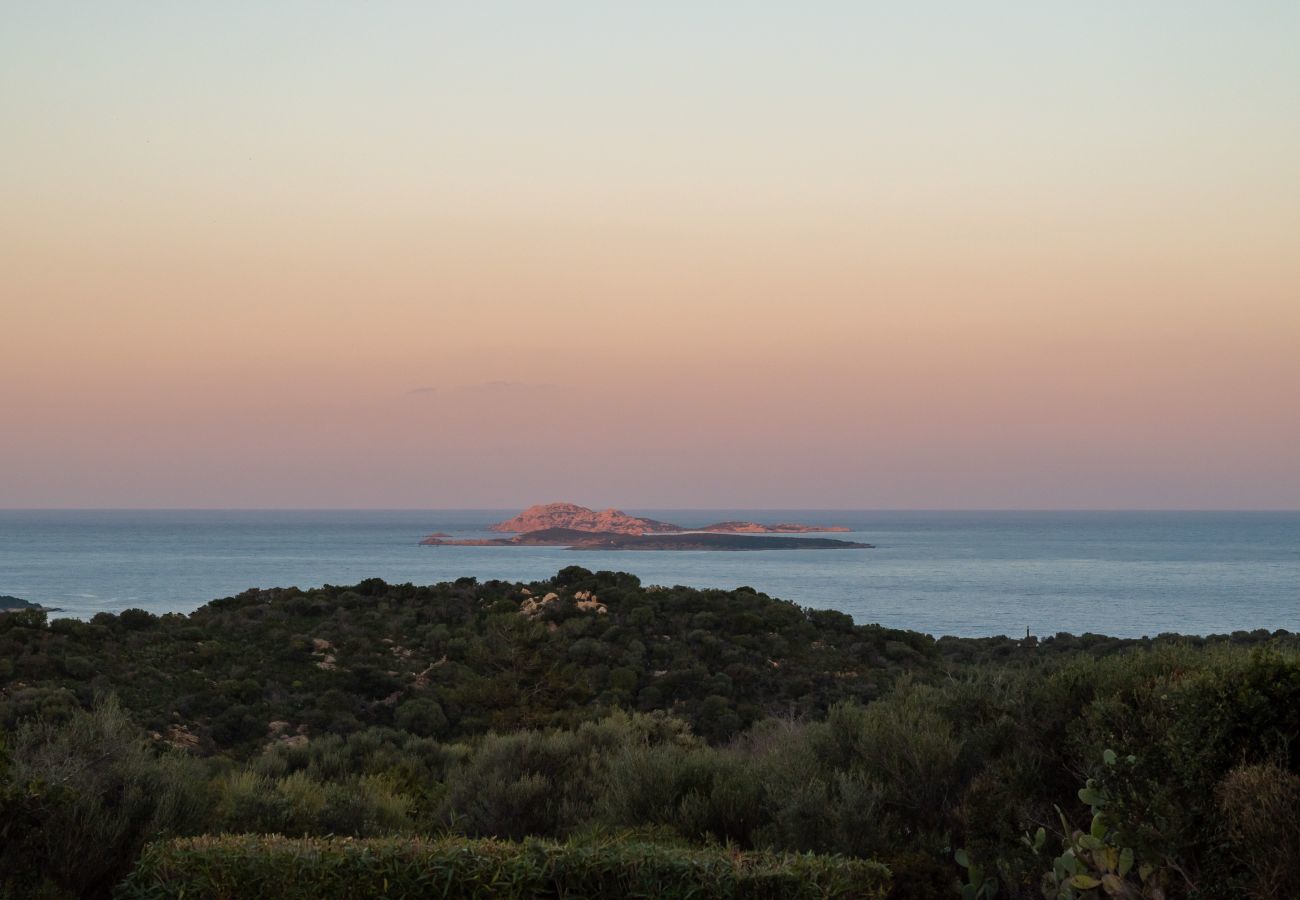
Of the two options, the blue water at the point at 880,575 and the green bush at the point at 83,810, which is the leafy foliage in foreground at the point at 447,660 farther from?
the blue water at the point at 880,575

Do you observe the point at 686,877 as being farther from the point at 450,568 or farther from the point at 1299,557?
the point at 1299,557

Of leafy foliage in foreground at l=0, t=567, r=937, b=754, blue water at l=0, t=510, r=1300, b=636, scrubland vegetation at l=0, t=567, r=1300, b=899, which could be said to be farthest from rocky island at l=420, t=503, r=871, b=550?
scrubland vegetation at l=0, t=567, r=1300, b=899

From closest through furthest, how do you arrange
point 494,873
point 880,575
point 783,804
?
1. point 494,873
2. point 783,804
3. point 880,575

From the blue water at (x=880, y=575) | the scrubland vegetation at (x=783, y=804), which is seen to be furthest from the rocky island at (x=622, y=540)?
the scrubland vegetation at (x=783, y=804)

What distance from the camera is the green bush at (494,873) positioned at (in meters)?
6.05

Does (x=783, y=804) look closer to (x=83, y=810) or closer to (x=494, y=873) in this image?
(x=494, y=873)

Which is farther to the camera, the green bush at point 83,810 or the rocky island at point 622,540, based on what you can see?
the rocky island at point 622,540

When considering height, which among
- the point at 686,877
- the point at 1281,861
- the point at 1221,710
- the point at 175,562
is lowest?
the point at 175,562

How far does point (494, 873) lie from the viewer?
6.14 meters

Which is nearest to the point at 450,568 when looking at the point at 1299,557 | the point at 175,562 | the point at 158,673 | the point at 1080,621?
the point at 175,562

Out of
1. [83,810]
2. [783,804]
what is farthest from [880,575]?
[83,810]

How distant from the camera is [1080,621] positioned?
205ft

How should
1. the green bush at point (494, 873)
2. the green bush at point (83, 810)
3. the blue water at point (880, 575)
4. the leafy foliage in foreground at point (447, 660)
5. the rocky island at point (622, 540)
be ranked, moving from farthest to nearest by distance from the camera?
1. the rocky island at point (622, 540)
2. the blue water at point (880, 575)
3. the leafy foliage in foreground at point (447, 660)
4. the green bush at point (83, 810)
5. the green bush at point (494, 873)

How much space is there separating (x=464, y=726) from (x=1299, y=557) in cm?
13468
